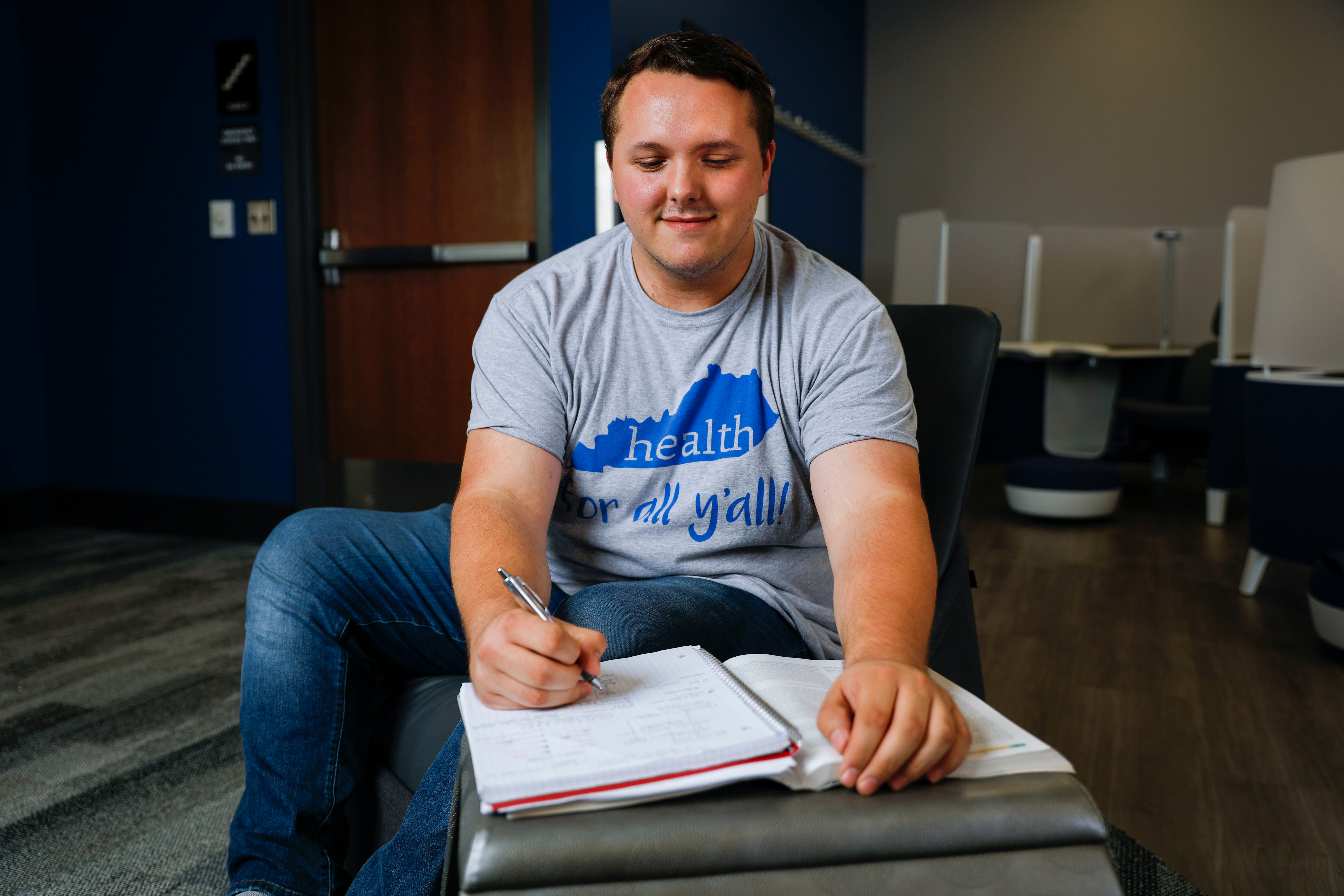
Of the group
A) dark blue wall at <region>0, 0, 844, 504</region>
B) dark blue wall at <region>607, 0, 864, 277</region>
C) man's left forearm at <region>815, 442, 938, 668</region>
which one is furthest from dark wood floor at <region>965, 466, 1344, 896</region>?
dark blue wall at <region>0, 0, 844, 504</region>

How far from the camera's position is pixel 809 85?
16.4 feet

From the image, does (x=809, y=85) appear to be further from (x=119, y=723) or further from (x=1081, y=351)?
(x=119, y=723)

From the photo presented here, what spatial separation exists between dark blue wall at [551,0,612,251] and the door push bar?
16 cm

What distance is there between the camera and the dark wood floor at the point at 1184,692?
1417 mm

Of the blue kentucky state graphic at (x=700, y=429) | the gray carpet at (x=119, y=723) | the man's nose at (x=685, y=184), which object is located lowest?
the gray carpet at (x=119, y=723)

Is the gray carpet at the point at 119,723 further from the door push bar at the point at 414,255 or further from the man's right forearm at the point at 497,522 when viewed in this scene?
the door push bar at the point at 414,255

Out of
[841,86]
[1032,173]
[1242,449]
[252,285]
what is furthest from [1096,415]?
[252,285]

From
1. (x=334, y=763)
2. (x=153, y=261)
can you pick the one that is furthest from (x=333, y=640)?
(x=153, y=261)

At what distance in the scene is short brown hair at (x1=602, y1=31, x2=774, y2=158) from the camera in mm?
1013

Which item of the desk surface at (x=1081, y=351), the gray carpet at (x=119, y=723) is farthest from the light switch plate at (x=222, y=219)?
the desk surface at (x=1081, y=351)

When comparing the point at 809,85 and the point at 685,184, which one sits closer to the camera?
the point at 685,184

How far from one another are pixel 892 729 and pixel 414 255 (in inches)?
111

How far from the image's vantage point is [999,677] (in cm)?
210

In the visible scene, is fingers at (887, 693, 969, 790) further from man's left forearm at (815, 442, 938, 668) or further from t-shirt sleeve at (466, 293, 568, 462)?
t-shirt sleeve at (466, 293, 568, 462)
